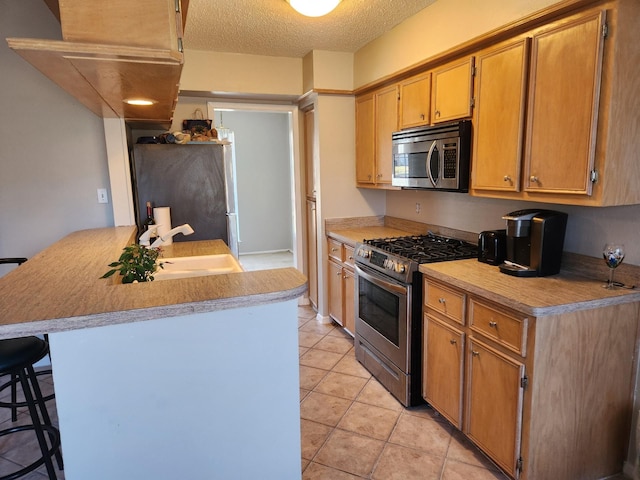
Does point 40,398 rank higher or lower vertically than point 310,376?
higher

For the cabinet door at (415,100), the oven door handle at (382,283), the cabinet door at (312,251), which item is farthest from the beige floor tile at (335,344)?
the cabinet door at (415,100)

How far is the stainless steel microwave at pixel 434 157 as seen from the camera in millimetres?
2404

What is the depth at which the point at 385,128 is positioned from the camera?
129 inches

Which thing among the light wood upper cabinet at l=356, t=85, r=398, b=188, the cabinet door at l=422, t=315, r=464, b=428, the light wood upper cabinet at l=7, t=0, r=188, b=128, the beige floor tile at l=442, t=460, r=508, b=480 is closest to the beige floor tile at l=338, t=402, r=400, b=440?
the cabinet door at l=422, t=315, r=464, b=428

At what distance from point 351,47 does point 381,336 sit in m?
2.46

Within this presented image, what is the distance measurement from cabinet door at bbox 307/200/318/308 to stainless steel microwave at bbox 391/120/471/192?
1182 mm

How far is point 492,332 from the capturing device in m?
1.88

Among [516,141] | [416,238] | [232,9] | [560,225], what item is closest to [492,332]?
[560,225]

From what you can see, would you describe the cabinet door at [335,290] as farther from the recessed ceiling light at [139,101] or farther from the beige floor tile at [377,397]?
the recessed ceiling light at [139,101]

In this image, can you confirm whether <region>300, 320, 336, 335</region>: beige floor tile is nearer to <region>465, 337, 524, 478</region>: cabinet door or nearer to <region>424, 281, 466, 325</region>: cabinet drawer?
<region>424, 281, 466, 325</region>: cabinet drawer

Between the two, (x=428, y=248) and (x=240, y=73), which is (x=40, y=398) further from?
(x=240, y=73)

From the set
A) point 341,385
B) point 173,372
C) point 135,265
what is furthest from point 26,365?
point 341,385

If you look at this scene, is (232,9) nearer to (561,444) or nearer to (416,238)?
(416,238)

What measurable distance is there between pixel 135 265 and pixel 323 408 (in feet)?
4.99
